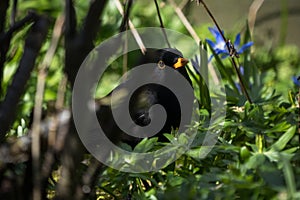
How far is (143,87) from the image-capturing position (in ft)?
10.2

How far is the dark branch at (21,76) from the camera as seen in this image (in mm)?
1830

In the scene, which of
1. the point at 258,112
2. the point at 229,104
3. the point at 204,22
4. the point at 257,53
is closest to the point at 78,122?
the point at 258,112

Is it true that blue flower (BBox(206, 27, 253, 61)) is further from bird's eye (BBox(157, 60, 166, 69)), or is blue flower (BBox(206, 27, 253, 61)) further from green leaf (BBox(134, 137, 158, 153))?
green leaf (BBox(134, 137, 158, 153))

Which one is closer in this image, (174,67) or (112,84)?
(174,67)

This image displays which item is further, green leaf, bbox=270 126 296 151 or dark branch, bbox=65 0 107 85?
green leaf, bbox=270 126 296 151

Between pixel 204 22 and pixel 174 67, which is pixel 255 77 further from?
Answer: pixel 204 22

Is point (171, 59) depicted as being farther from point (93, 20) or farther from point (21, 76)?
point (93, 20)

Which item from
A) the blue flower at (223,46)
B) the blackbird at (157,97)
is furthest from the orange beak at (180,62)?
the blue flower at (223,46)

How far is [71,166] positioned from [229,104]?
1.19 m

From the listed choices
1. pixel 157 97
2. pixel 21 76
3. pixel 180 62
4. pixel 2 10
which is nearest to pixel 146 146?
pixel 21 76

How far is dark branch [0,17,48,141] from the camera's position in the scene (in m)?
1.83

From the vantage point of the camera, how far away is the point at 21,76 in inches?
73.0

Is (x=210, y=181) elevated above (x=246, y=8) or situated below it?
below

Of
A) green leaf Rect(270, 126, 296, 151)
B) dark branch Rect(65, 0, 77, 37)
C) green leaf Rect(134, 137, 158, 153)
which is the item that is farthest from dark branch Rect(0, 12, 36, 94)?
→ green leaf Rect(270, 126, 296, 151)
